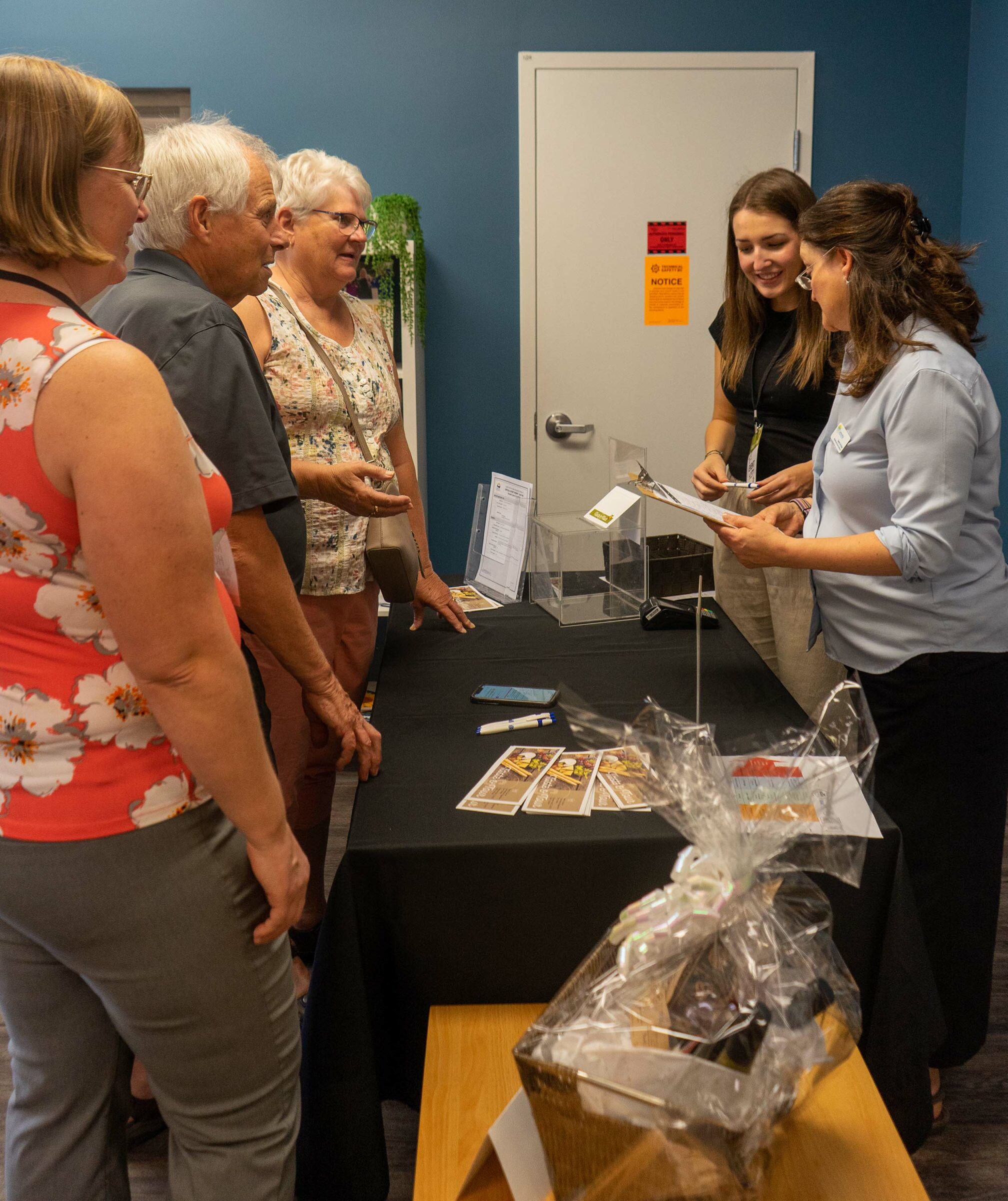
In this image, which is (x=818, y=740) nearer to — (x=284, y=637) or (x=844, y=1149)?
(x=844, y=1149)

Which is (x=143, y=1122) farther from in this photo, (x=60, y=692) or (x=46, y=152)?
(x=46, y=152)

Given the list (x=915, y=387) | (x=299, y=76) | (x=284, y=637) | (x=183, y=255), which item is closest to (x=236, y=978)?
(x=284, y=637)

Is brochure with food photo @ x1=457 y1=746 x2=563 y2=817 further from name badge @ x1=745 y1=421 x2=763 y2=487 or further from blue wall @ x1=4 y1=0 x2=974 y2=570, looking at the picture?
blue wall @ x1=4 y1=0 x2=974 y2=570

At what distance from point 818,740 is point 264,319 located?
55.0 inches

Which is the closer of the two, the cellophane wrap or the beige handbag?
the cellophane wrap

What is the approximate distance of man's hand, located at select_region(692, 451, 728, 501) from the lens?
237 centimetres

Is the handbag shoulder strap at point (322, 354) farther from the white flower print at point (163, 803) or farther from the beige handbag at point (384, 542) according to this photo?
the white flower print at point (163, 803)

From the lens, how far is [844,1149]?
104cm

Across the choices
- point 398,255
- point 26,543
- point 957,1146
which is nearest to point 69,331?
point 26,543

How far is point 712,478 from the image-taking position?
95.9 inches

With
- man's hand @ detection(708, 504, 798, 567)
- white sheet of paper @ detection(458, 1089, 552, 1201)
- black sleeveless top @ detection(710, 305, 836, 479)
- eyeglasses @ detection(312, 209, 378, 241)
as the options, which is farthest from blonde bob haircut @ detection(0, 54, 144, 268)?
black sleeveless top @ detection(710, 305, 836, 479)

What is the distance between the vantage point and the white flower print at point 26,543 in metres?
0.84

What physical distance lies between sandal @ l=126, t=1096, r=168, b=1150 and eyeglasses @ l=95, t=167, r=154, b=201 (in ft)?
5.04

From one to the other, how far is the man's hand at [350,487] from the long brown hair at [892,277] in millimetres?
852
